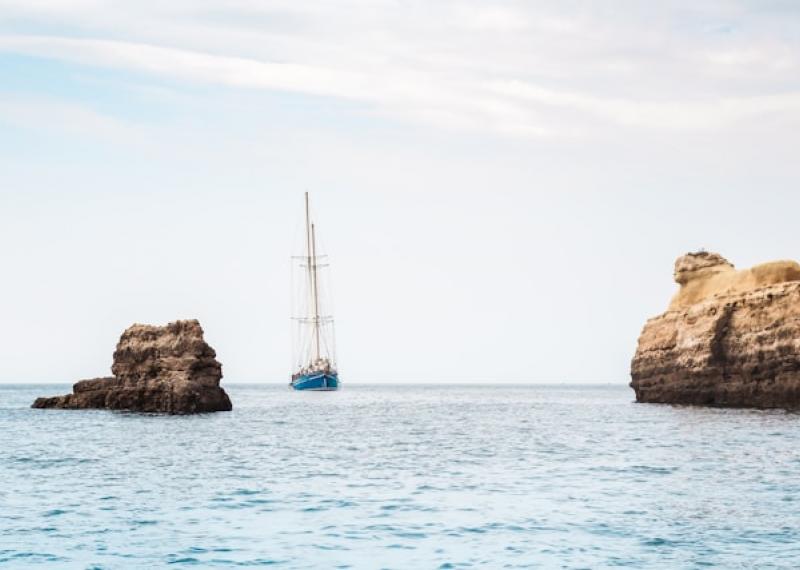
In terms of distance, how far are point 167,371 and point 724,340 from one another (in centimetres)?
4737

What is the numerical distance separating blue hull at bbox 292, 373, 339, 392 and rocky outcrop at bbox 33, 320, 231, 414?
3673 inches

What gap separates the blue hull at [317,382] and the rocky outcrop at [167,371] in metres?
93.3

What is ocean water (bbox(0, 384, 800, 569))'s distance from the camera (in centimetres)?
2212

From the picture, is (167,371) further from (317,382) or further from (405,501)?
(317,382)

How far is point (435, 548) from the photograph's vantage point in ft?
74.6

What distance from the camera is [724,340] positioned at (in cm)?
8900

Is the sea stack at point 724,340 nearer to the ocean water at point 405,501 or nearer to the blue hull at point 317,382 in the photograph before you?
the ocean water at point 405,501

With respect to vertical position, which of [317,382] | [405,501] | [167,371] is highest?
[167,371]

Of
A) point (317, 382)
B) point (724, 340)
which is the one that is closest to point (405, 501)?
point (724, 340)

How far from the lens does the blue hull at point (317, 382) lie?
18438 cm

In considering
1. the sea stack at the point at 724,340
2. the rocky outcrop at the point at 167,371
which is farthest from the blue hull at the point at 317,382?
the rocky outcrop at the point at 167,371

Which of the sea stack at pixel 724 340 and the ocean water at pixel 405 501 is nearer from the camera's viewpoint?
the ocean water at pixel 405 501

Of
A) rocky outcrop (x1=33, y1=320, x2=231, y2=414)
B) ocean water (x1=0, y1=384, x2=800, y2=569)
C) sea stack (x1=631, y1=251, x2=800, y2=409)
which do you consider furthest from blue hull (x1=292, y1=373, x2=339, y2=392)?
ocean water (x1=0, y1=384, x2=800, y2=569)

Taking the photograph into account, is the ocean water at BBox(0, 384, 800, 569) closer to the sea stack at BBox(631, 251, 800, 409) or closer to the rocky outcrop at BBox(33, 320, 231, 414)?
the rocky outcrop at BBox(33, 320, 231, 414)
